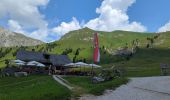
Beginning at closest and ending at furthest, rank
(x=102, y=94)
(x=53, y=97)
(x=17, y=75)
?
(x=53, y=97) → (x=102, y=94) → (x=17, y=75)

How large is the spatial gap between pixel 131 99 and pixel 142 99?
80cm

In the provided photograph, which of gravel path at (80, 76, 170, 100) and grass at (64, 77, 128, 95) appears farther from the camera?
grass at (64, 77, 128, 95)

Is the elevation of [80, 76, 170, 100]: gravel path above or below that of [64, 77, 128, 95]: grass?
below

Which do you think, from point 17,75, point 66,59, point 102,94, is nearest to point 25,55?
point 66,59

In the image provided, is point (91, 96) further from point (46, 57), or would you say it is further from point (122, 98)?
point (46, 57)

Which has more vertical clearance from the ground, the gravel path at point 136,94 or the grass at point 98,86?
the grass at point 98,86

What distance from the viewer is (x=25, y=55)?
13488 centimetres

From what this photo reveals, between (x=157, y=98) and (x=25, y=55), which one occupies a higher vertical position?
(x=25, y=55)

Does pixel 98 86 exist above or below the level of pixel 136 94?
above

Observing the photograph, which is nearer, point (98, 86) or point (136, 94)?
point (136, 94)

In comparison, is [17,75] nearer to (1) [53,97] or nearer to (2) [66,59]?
(1) [53,97]

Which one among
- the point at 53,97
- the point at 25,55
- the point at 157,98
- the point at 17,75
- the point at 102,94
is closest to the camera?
the point at 53,97

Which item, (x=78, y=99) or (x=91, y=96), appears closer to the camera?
(x=78, y=99)

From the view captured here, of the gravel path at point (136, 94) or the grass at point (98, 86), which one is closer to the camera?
the gravel path at point (136, 94)
